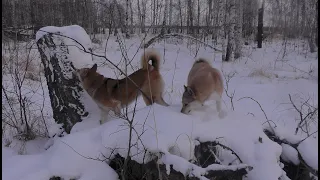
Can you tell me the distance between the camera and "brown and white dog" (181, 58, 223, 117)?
3303mm

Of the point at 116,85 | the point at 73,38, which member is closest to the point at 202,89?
the point at 116,85

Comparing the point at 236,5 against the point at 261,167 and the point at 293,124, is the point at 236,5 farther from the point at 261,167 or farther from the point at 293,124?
the point at 261,167

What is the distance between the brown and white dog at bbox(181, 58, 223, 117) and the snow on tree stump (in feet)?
3.92

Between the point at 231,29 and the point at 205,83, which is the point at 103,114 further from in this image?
the point at 231,29

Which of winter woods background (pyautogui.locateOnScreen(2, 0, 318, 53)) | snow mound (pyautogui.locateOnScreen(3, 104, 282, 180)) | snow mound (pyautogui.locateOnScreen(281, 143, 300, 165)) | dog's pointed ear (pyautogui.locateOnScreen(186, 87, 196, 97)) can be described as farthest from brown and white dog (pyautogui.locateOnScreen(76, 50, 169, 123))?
winter woods background (pyautogui.locateOnScreen(2, 0, 318, 53))

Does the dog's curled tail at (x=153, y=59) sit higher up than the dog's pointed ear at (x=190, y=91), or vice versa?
the dog's curled tail at (x=153, y=59)

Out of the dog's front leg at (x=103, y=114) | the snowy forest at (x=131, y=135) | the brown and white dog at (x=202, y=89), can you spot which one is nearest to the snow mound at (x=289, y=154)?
the snowy forest at (x=131, y=135)

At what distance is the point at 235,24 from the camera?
420 inches

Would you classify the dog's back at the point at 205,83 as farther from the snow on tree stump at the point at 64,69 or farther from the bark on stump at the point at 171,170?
the snow on tree stump at the point at 64,69

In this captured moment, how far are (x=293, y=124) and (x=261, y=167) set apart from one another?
2122 mm

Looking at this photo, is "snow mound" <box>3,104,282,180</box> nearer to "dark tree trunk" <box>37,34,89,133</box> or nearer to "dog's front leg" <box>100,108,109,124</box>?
"dog's front leg" <box>100,108,109,124</box>

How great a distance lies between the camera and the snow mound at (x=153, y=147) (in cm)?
249

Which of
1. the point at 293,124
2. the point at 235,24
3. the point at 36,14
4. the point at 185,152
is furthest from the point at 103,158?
the point at 36,14

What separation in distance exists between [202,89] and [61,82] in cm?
155
